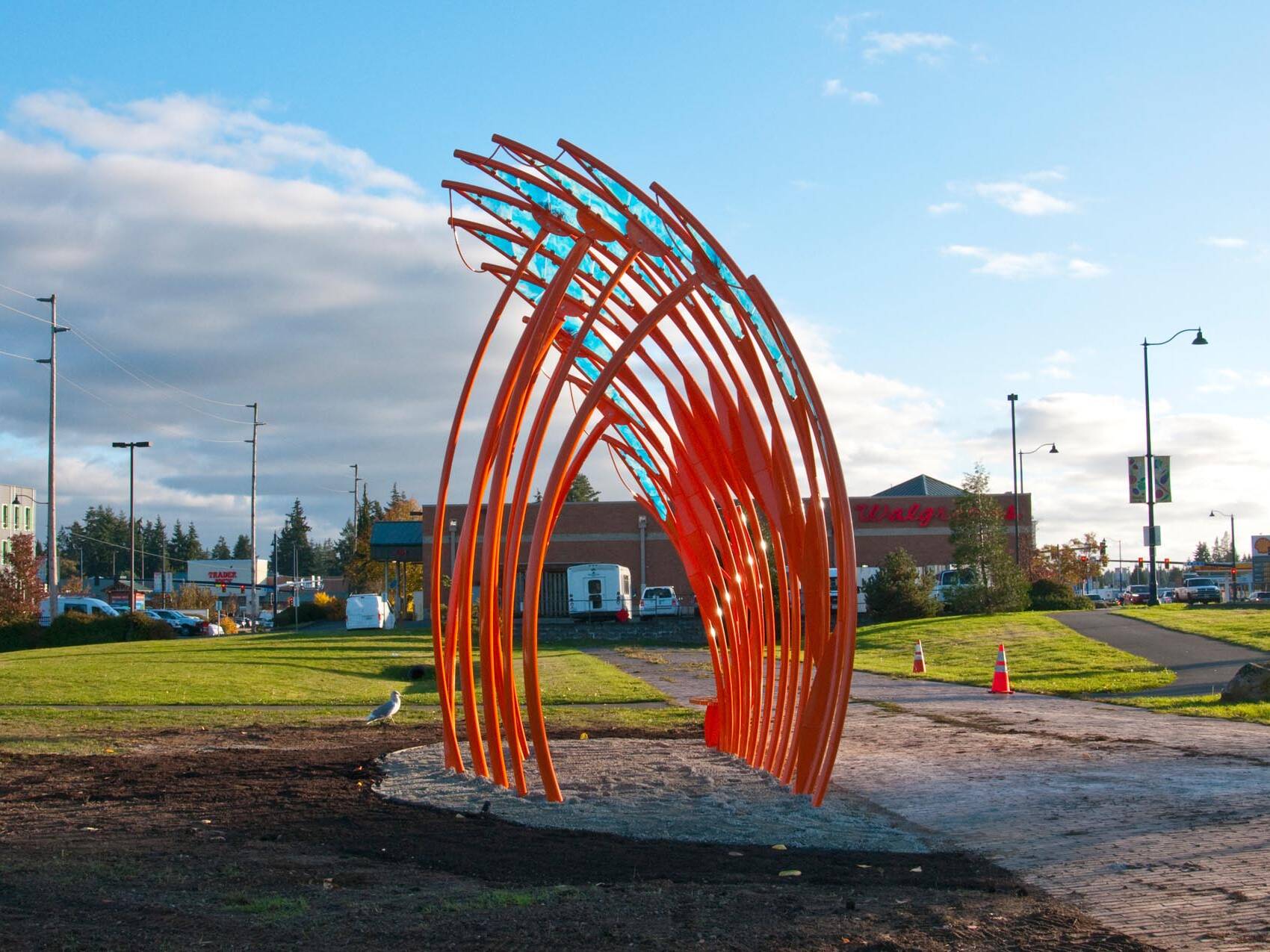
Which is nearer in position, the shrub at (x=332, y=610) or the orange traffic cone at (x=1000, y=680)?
the orange traffic cone at (x=1000, y=680)

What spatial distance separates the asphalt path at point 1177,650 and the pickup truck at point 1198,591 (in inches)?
806

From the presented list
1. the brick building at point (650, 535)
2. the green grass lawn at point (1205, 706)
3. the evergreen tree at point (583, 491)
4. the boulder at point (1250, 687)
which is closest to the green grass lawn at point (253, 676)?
the green grass lawn at point (1205, 706)

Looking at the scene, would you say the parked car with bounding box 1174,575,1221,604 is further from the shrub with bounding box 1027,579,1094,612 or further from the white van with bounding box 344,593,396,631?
the white van with bounding box 344,593,396,631

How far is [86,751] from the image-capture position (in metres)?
11.4

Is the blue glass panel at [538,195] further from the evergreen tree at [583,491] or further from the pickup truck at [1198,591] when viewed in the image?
the evergreen tree at [583,491]

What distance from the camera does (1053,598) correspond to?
4366 cm

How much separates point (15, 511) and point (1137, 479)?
243 feet

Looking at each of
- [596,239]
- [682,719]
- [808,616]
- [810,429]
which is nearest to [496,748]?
[808,616]

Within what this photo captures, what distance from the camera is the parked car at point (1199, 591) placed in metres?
52.0

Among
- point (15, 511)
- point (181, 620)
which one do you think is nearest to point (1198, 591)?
point (181, 620)

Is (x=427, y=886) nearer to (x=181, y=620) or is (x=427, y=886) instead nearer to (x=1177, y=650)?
(x=1177, y=650)

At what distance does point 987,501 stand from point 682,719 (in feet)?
86.1

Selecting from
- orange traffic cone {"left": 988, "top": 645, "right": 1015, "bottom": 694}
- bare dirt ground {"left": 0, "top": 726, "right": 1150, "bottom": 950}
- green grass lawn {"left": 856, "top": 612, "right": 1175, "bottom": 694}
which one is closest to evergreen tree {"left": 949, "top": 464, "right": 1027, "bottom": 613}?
green grass lawn {"left": 856, "top": 612, "right": 1175, "bottom": 694}

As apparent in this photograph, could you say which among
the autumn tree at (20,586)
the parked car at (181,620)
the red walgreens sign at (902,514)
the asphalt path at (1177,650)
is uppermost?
the red walgreens sign at (902,514)
